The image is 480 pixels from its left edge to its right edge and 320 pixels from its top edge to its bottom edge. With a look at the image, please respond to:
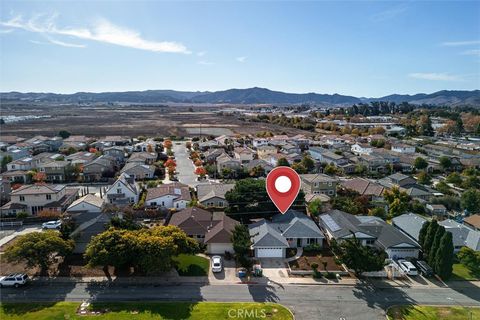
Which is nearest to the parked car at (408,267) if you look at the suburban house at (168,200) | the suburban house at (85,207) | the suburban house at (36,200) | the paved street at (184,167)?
the suburban house at (168,200)

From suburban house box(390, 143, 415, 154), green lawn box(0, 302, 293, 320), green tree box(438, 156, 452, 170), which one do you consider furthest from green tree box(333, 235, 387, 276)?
suburban house box(390, 143, 415, 154)

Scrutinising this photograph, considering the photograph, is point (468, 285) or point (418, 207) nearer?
point (468, 285)

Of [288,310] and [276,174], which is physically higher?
[276,174]

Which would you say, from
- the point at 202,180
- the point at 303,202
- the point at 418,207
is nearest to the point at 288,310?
the point at 303,202

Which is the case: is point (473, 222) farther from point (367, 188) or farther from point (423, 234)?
point (367, 188)

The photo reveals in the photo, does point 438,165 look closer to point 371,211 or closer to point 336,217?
point 371,211

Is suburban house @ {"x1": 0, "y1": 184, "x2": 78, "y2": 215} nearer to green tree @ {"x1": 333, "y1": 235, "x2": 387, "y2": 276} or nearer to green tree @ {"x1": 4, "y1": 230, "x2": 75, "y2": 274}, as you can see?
green tree @ {"x1": 4, "y1": 230, "x2": 75, "y2": 274}

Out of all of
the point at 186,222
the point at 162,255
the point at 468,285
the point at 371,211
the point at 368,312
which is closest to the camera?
the point at 368,312
